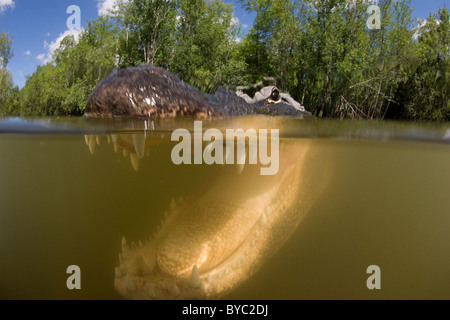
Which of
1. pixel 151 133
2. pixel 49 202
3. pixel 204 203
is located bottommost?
pixel 49 202

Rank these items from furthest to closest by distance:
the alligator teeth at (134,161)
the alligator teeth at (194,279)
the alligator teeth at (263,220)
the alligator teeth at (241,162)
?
the alligator teeth at (134,161) < the alligator teeth at (241,162) < the alligator teeth at (263,220) < the alligator teeth at (194,279)

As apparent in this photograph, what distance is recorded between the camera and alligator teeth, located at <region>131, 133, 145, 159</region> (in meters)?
2.91

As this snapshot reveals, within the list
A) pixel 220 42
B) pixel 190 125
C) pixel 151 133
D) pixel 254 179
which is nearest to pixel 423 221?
pixel 254 179

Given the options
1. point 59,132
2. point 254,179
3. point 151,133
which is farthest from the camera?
point 59,132

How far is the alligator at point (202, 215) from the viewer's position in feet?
5.74

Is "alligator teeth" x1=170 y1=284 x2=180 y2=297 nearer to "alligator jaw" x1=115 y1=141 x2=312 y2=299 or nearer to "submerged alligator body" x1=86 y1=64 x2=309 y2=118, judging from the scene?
"alligator jaw" x1=115 y1=141 x2=312 y2=299

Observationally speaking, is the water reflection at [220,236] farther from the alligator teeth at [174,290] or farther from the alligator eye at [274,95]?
the alligator eye at [274,95]

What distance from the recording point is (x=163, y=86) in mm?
3168

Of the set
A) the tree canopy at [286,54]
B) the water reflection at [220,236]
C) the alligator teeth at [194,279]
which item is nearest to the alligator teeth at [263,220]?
the water reflection at [220,236]

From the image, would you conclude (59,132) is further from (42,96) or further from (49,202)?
(42,96)

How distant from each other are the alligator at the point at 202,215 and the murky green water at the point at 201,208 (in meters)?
0.03

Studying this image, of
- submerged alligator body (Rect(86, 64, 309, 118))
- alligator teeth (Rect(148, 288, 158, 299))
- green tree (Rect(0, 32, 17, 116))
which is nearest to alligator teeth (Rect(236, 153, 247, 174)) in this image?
submerged alligator body (Rect(86, 64, 309, 118))

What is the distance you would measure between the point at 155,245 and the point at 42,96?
641 centimetres

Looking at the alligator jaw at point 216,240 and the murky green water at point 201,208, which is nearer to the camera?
the alligator jaw at point 216,240
